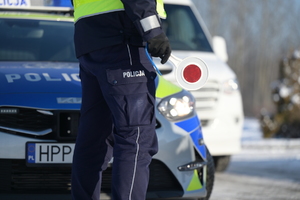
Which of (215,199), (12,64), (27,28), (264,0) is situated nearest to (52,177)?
(12,64)

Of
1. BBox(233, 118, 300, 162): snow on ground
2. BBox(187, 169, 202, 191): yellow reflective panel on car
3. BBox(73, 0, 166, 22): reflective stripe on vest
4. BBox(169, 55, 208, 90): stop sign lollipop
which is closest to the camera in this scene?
BBox(73, 0, 166, 22): reflective stripe on vest

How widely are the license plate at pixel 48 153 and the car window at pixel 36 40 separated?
4.38ft

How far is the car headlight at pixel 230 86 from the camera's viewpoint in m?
6.57

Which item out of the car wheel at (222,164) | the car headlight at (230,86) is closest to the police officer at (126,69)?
the car headlight at (230,86)

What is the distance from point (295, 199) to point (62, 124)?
6.72 ft

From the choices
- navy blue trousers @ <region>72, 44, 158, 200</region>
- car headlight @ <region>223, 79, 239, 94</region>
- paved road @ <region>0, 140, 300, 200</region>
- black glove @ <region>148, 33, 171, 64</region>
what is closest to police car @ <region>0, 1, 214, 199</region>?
paved road @ <region>0, 140, 300, 200</region>

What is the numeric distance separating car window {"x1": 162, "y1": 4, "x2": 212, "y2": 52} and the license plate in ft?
13.0

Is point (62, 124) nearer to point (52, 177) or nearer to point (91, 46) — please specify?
point (52, 177)

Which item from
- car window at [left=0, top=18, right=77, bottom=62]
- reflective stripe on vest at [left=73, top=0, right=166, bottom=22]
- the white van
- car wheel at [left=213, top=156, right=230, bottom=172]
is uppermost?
reflective stripe on vest at [left=73, top=0, right=166, bottom=22]

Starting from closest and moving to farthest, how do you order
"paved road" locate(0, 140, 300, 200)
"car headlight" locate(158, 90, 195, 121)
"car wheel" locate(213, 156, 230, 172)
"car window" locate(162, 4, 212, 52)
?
1. "car headlight" locate(158, 90, 195, 121)
2. "paved road" locate(0, 140, 300, 200)
3. "car wheel" locate(213, 156, 230, 172)
4. "car window" locate(162, 4, 212, 52)

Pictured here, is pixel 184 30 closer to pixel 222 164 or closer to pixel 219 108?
pixel 219 108

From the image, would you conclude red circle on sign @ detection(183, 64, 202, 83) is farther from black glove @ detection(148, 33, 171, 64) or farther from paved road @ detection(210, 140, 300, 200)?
paved road @ detection(210, 140, 300, 200)

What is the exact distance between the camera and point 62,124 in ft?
11.5

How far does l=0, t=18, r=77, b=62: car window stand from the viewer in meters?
4.73
